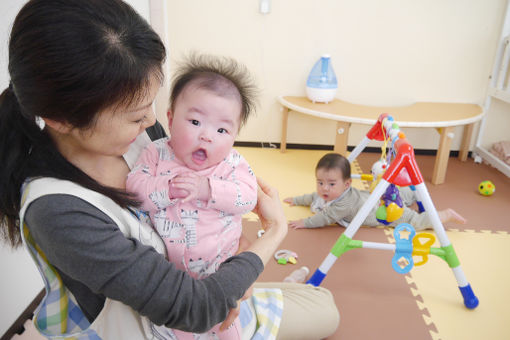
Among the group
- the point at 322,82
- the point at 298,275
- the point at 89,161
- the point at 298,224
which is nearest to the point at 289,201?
the point at 298,224

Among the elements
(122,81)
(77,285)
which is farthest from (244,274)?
(122,81)

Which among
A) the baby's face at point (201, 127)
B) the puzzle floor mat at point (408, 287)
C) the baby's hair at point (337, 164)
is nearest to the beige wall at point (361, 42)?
the baby's hair at point (337, 164)

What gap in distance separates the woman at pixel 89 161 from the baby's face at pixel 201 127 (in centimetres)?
22

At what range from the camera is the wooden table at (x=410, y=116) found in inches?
125

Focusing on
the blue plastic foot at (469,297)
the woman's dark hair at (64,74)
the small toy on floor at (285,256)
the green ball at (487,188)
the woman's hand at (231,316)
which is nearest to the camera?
the woman's dark hair at (64,74)

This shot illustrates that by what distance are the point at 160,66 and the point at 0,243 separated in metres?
1.18

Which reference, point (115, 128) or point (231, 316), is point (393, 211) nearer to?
point (231, 316)

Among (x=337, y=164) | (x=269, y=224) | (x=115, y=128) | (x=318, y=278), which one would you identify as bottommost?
(x=318, y=278)

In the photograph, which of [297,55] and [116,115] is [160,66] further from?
[297,55]

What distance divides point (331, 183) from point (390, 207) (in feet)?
1.97

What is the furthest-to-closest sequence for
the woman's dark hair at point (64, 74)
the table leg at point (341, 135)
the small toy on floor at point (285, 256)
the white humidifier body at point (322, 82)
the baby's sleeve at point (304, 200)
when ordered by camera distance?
the white humidifier body at point (322, 82) → the table leg at point (341, 135) → the baby's sleeve at point (304, 200) → the small toy on floor at point (285, 256) → the woman's dark hair at point (64, 74)

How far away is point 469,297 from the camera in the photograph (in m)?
1.92

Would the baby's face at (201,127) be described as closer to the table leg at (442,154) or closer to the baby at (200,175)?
the baby at (200,175)

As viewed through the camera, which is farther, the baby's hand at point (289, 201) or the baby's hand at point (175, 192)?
the baby's hand at point (289, 201)
